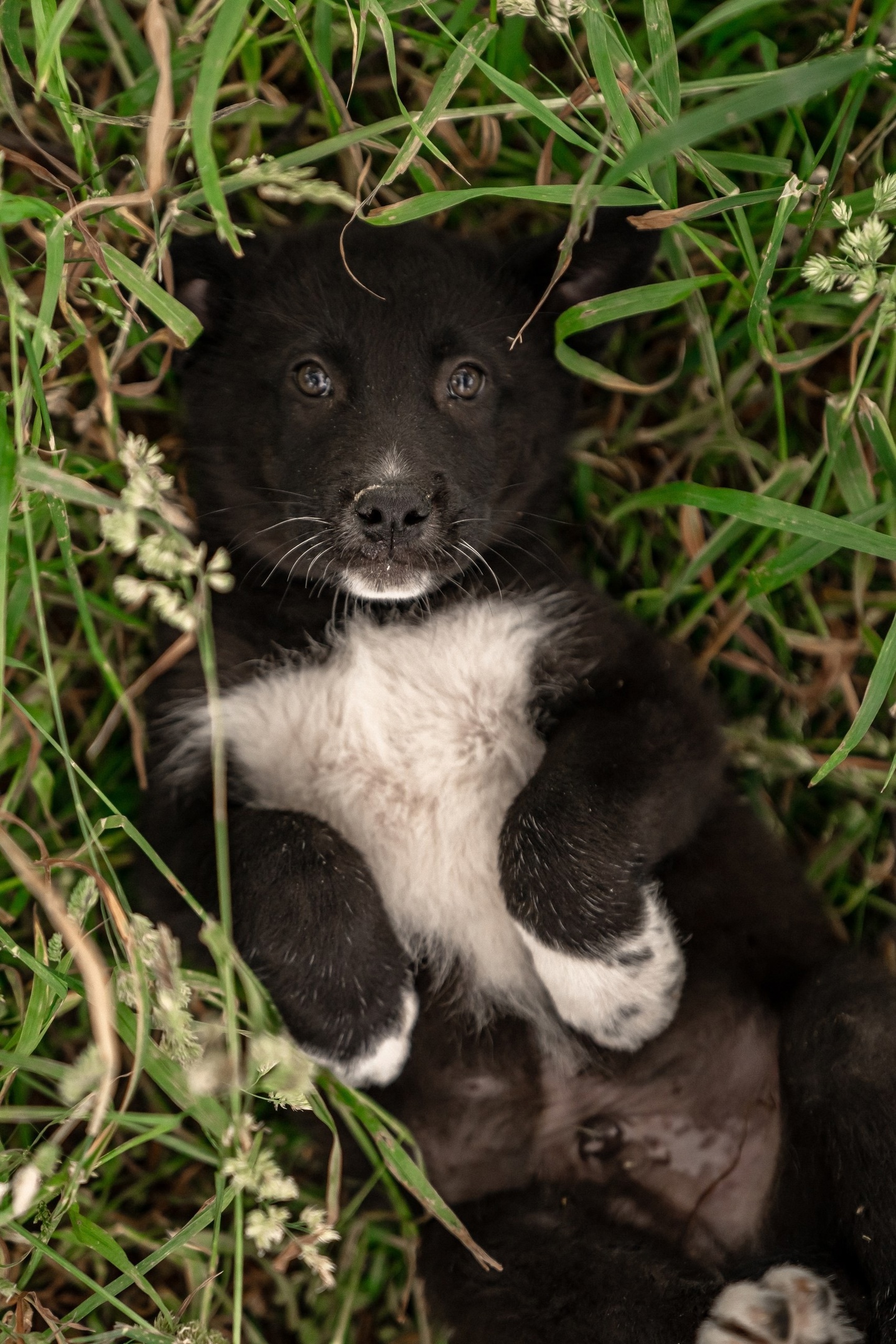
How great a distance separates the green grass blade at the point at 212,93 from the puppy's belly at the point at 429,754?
1.08 meters

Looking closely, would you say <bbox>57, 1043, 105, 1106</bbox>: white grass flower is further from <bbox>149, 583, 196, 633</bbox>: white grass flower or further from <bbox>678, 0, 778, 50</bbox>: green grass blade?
<bbox>678, 0, 778, 50</bbox>: green grass blade

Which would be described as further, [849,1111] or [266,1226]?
[849,1111]

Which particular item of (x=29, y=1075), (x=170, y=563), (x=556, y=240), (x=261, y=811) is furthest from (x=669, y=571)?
(x=29, y=1075)

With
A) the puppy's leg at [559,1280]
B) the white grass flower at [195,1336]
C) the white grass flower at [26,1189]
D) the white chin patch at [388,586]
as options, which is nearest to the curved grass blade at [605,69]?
the white chin patch at [388,586]

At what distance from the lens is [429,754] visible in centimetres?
277

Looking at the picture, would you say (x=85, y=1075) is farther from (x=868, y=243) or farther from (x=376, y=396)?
(x=868, y=243)

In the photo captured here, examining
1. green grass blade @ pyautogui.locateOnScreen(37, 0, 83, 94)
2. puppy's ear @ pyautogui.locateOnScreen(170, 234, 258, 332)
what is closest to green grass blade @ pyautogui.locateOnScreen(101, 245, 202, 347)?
puppy's ear @ pyautogui.locateOnScreen(170, 234, 258, 332)

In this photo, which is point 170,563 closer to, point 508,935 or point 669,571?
point 508,935

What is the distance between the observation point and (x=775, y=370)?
2.92m

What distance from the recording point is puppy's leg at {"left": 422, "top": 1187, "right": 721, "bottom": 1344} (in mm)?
2451

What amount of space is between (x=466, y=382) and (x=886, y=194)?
3.06 ft

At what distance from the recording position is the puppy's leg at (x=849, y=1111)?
94.8 inches

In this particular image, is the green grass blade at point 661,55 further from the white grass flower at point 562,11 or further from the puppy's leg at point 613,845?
the puppy's leg at point 613,845

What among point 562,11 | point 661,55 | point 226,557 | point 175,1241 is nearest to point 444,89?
point 562,11
